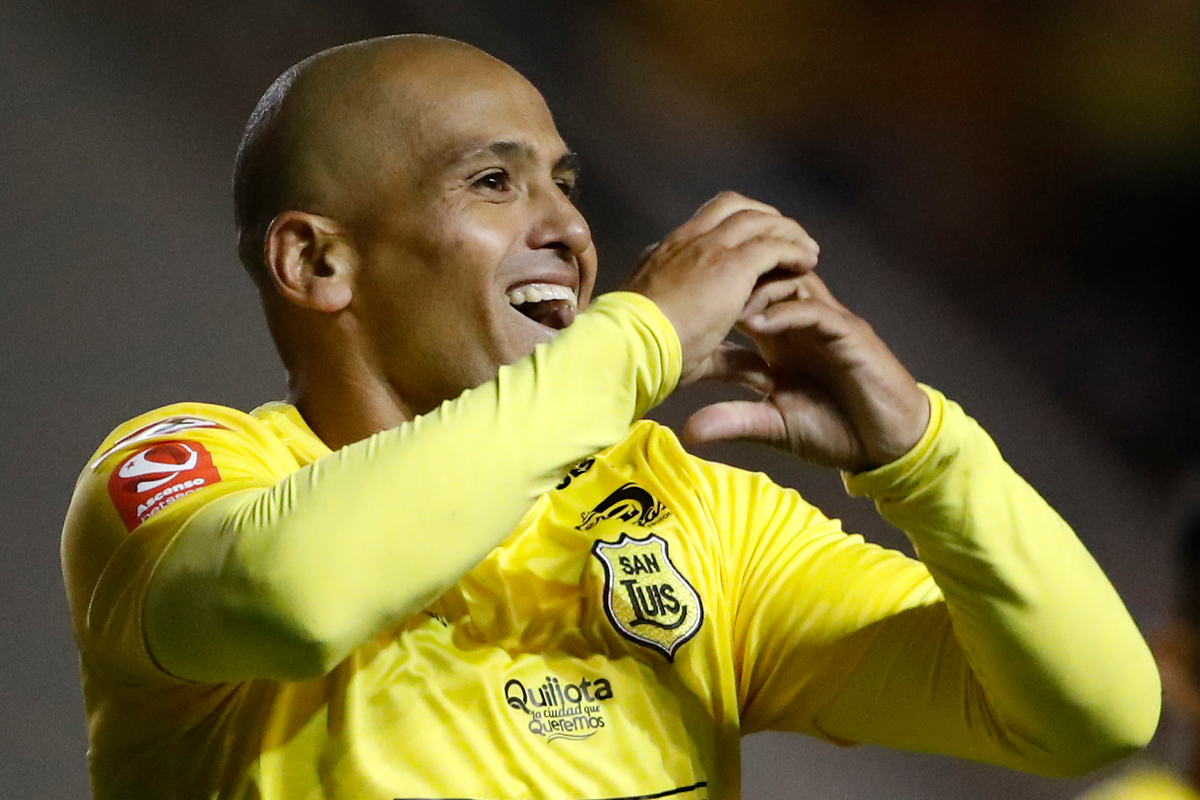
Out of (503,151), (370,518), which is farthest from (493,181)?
(370,518)

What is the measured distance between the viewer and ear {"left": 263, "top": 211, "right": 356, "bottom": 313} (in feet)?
4.27

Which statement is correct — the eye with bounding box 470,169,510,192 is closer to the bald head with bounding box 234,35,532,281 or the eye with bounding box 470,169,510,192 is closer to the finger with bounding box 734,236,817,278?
the bald head with bounding box 234,35,532,281

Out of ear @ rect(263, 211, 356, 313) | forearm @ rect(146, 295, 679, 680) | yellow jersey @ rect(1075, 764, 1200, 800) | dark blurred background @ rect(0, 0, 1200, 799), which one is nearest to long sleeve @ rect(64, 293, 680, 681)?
forearm @ rect(146, 295, 679, 680)

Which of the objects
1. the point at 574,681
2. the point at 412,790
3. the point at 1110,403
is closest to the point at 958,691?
the point at 574,681

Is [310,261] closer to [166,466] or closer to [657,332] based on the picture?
[166,466]

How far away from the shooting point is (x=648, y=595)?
3.88 feet

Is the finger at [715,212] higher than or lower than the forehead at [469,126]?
lower

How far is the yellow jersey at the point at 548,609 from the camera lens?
0.93 meters

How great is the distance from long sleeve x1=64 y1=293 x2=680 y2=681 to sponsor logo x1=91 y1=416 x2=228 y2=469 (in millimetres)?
94

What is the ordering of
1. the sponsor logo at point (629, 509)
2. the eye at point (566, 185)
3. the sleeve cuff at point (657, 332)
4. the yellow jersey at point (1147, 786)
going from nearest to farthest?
the sleeve cuff at point (657, 332) → the sponsor logo at point (629, 509) → the eye at point (566, 185) → the yellow jersey at point (1147, 786)

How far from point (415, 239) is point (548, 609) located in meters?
0.36

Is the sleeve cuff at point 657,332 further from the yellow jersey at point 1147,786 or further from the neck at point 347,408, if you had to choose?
the yellow jersey at point 1147,786

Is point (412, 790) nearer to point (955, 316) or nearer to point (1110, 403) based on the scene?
point (955, 316)

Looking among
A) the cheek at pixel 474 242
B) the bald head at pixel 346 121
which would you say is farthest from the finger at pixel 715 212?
the bald head at pixel 346 121
